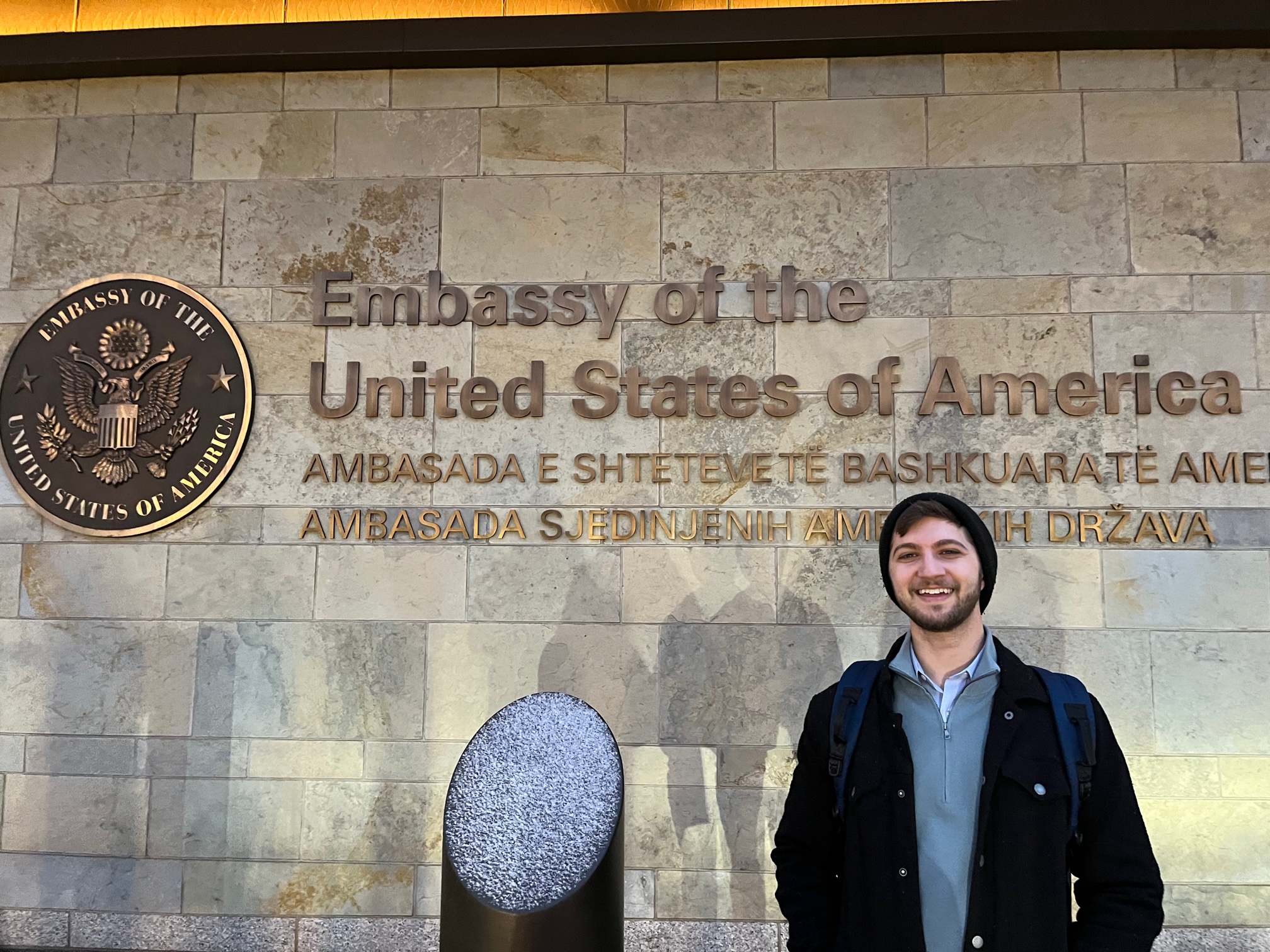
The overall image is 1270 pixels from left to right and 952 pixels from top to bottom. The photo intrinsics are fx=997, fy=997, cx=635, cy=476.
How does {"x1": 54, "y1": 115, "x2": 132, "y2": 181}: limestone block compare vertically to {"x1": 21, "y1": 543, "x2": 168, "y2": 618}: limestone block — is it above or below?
above

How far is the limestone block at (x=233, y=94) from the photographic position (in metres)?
4.85

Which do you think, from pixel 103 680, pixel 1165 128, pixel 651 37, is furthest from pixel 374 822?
pixel 1165 128

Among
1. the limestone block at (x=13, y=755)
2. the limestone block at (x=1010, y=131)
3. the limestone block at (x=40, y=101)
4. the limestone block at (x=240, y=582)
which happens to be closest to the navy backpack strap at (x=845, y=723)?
the limestone block at (x=240, y=582)

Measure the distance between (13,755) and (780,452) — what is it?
3.73m

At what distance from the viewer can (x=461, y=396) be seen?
4.58 meters

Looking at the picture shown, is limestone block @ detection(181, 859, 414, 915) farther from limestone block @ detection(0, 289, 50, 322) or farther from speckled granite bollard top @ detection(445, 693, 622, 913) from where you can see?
limestone block @ detection(0, 289, 50, 322)

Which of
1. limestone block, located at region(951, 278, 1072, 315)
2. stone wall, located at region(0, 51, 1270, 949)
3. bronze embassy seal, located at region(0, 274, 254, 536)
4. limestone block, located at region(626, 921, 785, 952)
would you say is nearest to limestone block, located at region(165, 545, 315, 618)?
stone wall, located at region(0, 51, 1270, 949)

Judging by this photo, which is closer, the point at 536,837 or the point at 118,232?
the point at 536,837

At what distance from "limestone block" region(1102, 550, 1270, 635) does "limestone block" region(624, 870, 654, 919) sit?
2.27 m

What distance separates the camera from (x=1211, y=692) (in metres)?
4.21

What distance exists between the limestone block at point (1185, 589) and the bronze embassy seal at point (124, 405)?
3958 mm

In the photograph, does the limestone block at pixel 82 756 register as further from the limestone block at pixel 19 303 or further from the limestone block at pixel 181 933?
the limestone block at pixel 19 303

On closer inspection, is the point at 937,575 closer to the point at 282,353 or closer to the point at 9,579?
the point at 282,353

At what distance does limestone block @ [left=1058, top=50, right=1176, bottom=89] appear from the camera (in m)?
4.58
